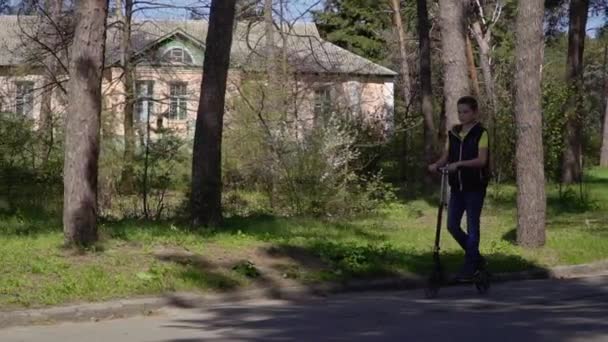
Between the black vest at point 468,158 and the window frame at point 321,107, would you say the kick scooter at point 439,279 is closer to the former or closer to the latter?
the black vest at point 468,158

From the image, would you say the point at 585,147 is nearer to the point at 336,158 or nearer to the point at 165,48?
the point at 165,48

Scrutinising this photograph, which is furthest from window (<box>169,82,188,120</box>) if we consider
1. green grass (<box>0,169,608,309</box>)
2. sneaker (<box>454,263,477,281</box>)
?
sneaker (<box>454,263,477,281</box>)

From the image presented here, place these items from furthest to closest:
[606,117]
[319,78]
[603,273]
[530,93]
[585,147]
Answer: [606,117] < [585,147] < [319,78] < [530,93] < [603,273]

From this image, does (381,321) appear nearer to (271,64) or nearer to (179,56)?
(271,64)

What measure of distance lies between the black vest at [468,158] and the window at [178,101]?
19.5 m

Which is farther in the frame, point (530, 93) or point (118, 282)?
point (530, 93)

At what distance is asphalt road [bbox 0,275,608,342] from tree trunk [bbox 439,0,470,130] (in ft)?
15.9

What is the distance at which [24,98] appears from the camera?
95.2ft

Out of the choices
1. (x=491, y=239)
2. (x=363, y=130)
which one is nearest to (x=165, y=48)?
(x=363, y=130)

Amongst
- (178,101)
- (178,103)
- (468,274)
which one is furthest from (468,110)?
(178,103)

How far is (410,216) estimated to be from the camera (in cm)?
2202

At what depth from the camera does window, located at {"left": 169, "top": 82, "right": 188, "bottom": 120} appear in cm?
3189

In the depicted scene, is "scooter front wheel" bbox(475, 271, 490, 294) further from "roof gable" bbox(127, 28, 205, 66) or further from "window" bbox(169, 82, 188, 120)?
"roof gable" bbox(127, 28, 205, 66)

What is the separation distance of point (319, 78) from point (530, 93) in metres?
18.4
